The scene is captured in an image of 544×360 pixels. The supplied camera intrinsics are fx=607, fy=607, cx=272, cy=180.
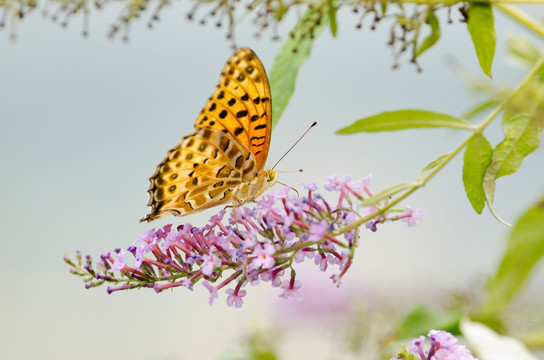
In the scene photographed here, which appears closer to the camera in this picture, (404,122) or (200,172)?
(404,122)

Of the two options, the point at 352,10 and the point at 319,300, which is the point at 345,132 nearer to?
the point at 352,10

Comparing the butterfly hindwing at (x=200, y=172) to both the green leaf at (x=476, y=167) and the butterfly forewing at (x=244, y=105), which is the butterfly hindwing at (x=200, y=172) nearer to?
the butterfly forewing at (x=244, y=105)

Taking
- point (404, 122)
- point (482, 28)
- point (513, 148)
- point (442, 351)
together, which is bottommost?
point (442, 351)

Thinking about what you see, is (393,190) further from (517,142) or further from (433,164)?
(517,142)

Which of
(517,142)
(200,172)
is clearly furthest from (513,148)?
(200,172)

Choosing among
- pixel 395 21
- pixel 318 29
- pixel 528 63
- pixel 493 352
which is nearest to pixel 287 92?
pixel 318 29

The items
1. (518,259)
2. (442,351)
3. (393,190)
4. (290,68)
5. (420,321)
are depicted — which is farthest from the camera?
(420,321)

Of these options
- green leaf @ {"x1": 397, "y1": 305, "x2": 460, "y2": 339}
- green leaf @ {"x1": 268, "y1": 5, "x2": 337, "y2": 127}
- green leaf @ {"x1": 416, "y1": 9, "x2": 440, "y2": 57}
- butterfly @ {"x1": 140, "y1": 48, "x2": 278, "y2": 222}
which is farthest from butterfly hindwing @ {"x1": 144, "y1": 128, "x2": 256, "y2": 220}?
green leaf @ {"x1": 397, "y1": 305, "x2": 460, "y2": 339}
